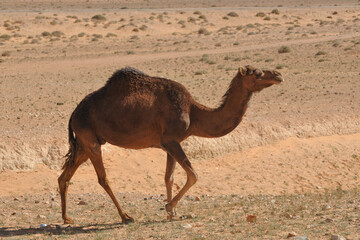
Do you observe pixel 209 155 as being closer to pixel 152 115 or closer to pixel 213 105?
pixel 213 105

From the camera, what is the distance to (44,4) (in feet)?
291

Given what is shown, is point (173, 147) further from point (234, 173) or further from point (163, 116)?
point (234, 173)

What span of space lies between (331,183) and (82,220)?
6959mm

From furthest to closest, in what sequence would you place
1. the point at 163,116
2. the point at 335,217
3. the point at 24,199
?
the point at 24,199
the point at 163,116
the point at 335,217

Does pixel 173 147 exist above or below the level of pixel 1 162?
above

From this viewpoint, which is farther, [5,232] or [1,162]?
[1,162]

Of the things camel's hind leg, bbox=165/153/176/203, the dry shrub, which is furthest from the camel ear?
the dry shrub

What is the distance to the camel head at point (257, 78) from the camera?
941 cm

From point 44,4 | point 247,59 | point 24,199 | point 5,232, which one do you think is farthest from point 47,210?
point 44,4

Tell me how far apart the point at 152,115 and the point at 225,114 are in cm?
110

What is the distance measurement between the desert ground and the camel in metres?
1.06

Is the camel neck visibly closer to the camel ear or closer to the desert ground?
the camel ear

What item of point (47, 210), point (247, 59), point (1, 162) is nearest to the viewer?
point (47, 210)

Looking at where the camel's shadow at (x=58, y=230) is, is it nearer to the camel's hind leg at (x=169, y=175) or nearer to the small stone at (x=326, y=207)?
the camel's hind leg at (x=169, y=175)
